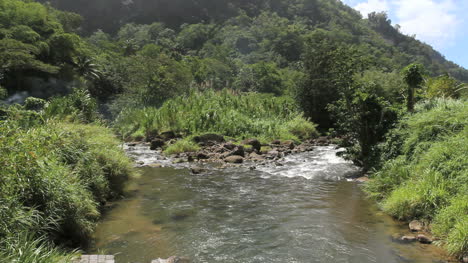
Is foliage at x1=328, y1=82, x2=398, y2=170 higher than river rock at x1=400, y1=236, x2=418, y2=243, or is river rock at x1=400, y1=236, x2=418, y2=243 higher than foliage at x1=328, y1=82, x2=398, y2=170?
foliage at x1=328, y1=82, x2=398, y2=170

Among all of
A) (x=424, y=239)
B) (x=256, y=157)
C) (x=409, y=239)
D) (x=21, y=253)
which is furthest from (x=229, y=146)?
(x=21, y=253)

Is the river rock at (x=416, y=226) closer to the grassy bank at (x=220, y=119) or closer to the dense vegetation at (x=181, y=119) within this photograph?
the dense vegetation at (x=181, y=119)

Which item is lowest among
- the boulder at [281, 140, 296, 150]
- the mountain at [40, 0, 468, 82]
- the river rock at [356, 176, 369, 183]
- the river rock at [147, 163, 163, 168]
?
the river rock at [147, 163, 163, 168]

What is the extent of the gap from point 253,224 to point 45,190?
4877mm

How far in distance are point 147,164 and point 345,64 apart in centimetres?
2040

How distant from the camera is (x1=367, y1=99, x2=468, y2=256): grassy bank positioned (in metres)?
7.14

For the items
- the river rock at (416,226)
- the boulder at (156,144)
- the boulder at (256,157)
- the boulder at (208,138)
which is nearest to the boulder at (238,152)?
the boulder at (256,157)

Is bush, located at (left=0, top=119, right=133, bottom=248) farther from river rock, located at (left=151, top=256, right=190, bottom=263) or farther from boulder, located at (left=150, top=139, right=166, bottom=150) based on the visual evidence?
boulder, located at (left=150, top=139, right=166, bottom=150)

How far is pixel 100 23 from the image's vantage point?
120688mm

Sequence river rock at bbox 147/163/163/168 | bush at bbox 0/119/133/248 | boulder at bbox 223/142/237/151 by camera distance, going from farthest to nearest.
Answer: boulder at bbox 223/142/237/151
river rock at bbox 147/163/163/168
bush at bbox 0/119/133/248

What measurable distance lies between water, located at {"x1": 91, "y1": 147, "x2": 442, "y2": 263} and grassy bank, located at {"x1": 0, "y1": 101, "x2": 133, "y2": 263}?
33.6 inches

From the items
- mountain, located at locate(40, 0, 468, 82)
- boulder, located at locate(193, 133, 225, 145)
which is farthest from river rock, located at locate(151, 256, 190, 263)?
mountain, located at locate(40, 0, 468, 82)

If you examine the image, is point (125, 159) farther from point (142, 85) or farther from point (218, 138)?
point (142, 85)

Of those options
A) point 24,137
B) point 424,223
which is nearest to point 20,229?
point 24,137
